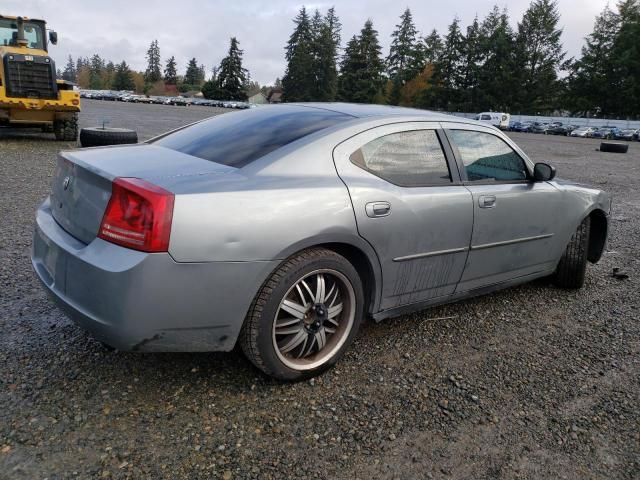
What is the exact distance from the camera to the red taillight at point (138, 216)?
2205 millimetres

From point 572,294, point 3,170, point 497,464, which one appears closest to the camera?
point 497,464

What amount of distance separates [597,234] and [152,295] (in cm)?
404

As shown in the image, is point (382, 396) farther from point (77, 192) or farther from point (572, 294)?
point (572, 294)

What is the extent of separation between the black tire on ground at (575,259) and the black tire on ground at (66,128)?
12.0m

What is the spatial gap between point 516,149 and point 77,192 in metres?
3.03

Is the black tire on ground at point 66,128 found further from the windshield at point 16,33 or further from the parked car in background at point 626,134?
the parked car in background at point 626,134

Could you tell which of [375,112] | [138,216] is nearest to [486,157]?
[375,112]

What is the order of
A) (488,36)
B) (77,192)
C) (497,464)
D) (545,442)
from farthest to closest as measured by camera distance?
(488,36)
(77,192)
(545,442)
(497,464)

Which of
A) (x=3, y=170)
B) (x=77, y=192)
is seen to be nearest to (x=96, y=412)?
(x=77, y=192)

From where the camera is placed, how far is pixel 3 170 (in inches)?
334

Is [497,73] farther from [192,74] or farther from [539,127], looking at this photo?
[192,74]

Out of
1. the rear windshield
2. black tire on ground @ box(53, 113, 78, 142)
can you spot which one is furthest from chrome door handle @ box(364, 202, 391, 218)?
black tire on ground @ box(53, 113, 78, 142)

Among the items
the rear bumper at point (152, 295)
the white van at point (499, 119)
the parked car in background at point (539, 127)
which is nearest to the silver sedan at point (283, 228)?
the rear bumper at point (152, 295)

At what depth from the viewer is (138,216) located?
225 cm
